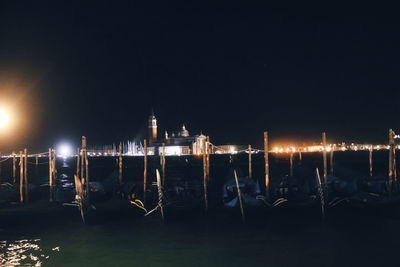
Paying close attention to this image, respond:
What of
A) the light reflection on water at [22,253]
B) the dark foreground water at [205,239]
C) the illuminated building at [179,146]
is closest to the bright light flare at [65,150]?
the illuminated building at [179,146]

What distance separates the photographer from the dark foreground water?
36.4ft

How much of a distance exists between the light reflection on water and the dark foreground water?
0.09ft

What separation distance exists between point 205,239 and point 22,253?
603 cm

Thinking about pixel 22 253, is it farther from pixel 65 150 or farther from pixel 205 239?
pixel 65 150

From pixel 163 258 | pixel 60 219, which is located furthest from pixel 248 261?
pixel 60 219

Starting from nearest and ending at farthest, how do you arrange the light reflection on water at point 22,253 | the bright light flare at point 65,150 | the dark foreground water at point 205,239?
the light reflection on water at point 22,253 → the dark foreground water at point 205,239 → the bright light flare at point 65,150

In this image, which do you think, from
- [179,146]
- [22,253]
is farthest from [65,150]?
[22,253]

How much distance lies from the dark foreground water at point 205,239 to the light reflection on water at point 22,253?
1.1 inches

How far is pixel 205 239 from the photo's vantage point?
13.3 meters

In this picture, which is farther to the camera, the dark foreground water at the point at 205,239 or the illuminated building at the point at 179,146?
the illuminated building at the point at 179,146

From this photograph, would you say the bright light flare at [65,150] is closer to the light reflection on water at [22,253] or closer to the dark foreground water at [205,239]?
the dark foreground water at [205,239]

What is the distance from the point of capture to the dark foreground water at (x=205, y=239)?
437 inches

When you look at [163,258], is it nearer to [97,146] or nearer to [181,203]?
[181,203]

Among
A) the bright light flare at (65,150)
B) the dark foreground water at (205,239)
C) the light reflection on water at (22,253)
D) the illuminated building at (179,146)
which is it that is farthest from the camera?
the bright light flare at (65,150)
